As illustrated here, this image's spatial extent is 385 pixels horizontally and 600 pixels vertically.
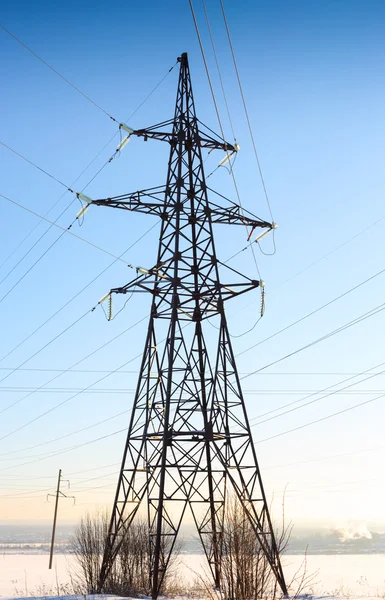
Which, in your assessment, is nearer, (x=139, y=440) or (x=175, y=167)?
(x=139, y=440)

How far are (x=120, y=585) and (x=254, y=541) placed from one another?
14427 mm

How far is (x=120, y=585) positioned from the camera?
24.5 metres

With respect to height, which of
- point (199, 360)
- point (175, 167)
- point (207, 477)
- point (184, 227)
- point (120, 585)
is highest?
point (175, 167)

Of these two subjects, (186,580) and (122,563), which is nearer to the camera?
(122,563)

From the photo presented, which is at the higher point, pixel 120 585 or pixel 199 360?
pixel 199 360

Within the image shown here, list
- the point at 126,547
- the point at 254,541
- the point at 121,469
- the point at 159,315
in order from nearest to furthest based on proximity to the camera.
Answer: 1. the point at 254,541
2. the point at 121,469
3. the point at 159,315
4. the point at 126,547

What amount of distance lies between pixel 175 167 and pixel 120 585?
659 inches

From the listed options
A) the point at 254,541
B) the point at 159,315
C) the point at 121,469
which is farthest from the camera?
the point at 159,315

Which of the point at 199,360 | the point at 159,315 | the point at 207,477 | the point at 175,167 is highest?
the point at 175,167

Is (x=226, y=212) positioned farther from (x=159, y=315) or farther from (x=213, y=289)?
(x=159, y=315)

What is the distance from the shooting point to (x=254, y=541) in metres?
12.2

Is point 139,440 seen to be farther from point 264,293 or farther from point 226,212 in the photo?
point 226,212

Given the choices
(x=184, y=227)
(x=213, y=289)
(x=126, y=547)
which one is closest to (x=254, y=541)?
(x=213, y=289)

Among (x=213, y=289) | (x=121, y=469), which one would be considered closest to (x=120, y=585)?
(x=121, y=469)
